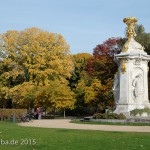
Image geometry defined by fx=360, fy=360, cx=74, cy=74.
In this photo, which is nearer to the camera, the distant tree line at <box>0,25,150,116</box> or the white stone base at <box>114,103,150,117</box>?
the white stone base at <box>114,103,150,117</box>

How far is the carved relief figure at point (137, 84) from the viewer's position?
3234cm

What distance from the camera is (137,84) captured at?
32562 millimetres

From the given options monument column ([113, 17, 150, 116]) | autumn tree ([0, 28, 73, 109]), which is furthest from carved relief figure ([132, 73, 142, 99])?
autumn tree ([0, 28, 73, 109])

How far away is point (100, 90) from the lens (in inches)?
1758

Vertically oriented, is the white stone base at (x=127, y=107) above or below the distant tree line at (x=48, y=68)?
below

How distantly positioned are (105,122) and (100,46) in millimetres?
23729

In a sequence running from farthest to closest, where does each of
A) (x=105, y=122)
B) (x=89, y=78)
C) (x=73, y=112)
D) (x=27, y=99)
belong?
(x=73, y=112) → (x=89, y=78) → (x=27, y=99) → (x=105, y=122)

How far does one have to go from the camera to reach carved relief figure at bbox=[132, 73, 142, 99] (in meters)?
32.3

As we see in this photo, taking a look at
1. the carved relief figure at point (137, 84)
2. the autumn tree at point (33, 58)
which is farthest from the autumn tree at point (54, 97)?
the carved relief figure at point (137, 84)

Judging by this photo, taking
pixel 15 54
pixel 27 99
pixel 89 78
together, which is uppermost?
pixel 15 54

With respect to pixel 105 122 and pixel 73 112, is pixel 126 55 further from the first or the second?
pixel 73 112

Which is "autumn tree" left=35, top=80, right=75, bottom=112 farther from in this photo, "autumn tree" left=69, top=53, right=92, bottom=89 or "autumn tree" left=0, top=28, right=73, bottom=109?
"autumn tree" left=69, top=53, right=92, bottom=89

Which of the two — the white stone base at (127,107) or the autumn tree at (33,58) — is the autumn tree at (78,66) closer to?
the autumn tree at (33,58)

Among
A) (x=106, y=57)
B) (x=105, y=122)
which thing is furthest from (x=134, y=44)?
(x=106, y=57)
